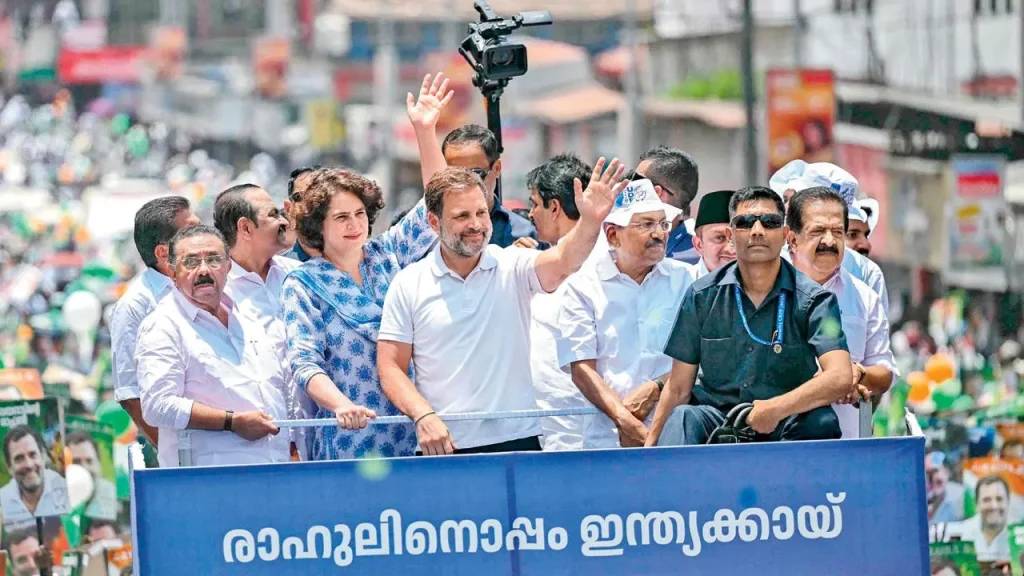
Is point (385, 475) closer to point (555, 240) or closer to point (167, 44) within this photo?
A: point (555, 240)

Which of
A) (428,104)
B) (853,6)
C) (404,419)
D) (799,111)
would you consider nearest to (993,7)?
(799,111)

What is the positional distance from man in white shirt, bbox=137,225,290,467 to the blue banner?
19.1 inches

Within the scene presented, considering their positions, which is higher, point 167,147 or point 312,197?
point 167,147

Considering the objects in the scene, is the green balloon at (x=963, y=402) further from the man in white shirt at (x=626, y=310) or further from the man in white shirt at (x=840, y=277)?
the man in white shirt at (x=626, y=310)

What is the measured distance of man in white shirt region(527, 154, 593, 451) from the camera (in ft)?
26.7

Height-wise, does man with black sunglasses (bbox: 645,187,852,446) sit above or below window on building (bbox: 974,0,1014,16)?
below

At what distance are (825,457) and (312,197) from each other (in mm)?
2198

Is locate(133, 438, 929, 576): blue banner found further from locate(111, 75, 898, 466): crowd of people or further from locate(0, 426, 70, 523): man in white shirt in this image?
locate(0, 426, 70, 523): man in white shirt

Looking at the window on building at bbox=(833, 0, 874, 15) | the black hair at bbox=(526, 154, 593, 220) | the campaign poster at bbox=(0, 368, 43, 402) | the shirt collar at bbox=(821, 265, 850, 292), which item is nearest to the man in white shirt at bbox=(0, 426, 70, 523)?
the campaign poster at bbox=(0, 368, 43, 402)

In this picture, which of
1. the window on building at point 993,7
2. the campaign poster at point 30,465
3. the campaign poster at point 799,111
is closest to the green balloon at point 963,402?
the campaign poster at point 30,465

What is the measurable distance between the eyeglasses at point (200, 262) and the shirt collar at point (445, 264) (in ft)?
2.61

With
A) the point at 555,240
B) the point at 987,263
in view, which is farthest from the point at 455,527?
the point at 987,263

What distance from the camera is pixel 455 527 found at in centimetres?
695

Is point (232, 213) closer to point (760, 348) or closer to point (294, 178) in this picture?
point (294, 178)
